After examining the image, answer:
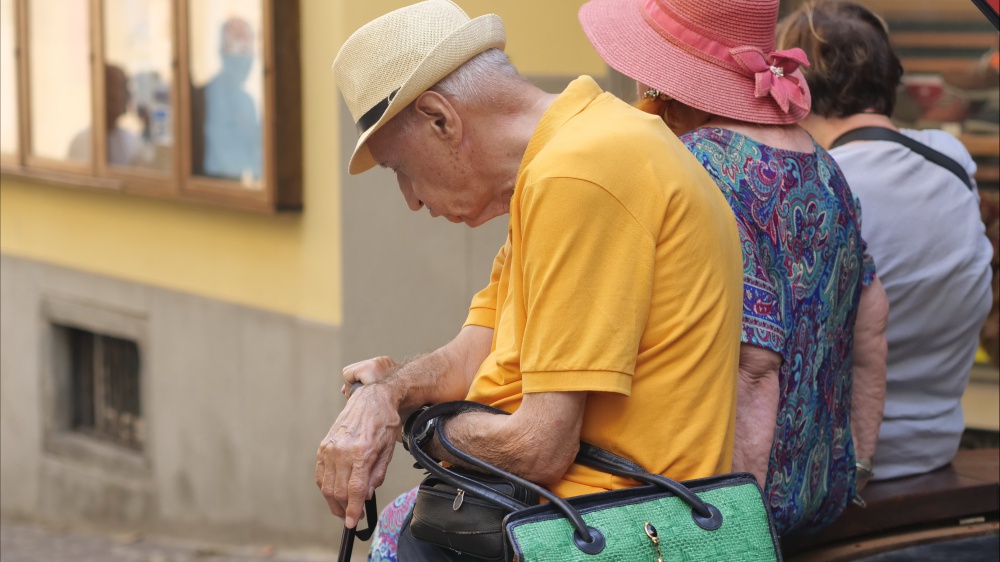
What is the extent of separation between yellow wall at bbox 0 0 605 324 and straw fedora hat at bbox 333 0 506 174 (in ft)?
9.04

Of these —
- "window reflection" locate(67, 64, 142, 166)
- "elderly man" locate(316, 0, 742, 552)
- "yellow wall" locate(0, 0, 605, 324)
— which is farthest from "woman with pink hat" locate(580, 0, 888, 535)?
"window reflection" locate(67, 64, 142, 166)

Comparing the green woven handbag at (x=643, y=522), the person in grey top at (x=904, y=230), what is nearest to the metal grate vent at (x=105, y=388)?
the person in grey top at (x=904, y=230)

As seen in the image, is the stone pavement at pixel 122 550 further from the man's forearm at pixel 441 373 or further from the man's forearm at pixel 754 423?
the man's forearm at pixel 754 423

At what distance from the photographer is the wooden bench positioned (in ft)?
9.77

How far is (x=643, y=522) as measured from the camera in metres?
1.82

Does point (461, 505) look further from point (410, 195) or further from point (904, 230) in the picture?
point (904, 230)

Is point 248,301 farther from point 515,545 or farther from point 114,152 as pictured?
point 515,545

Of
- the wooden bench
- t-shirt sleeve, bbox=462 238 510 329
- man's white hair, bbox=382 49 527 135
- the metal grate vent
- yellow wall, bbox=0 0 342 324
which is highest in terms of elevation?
man's white hair, bbox=382 49 527 135

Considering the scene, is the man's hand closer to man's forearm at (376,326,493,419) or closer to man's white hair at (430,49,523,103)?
man's forearm at (376,326,493,419)

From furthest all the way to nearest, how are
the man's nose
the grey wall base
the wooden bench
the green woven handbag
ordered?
1. the grey wall base
2. the wooden bench
3. the man's nose
4. the green woven handbag

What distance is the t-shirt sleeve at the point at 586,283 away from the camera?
6.08 ft

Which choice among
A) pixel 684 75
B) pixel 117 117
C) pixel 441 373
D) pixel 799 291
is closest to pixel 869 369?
pixel 799 291

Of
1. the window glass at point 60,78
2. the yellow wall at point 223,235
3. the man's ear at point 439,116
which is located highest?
the man's ear at point 439,116

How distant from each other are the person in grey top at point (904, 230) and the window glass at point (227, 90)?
11.1ft
